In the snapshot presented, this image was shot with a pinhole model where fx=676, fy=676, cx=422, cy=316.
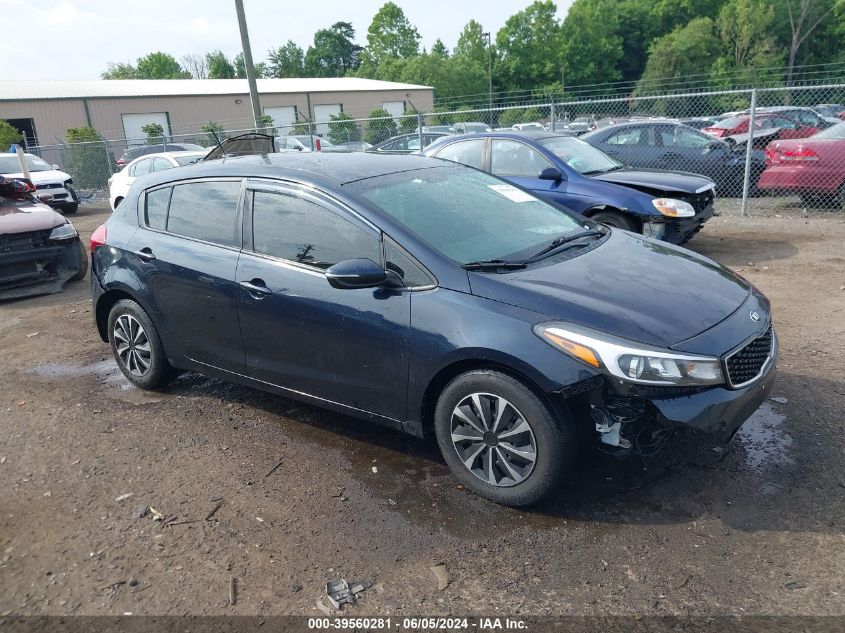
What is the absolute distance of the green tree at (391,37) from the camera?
275 ft

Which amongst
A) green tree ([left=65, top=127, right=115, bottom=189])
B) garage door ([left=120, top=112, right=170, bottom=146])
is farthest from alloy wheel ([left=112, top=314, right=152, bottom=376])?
garage door ([left=120, top=112, right=170, bottom=146])

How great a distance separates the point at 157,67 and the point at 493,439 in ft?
358

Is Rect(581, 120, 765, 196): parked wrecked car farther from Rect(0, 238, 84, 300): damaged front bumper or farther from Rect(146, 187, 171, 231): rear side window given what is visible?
Rect(146, 187, 171, 231): rear side window

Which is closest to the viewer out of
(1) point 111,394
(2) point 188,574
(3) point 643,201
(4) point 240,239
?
(2) point 188,574

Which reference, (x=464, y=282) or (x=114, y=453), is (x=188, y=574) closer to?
(x=114, y=453)

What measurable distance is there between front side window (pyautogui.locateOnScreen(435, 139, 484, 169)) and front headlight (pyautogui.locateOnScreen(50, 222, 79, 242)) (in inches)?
187

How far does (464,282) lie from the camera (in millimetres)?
3369

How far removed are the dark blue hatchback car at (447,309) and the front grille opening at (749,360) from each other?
0.01 metres

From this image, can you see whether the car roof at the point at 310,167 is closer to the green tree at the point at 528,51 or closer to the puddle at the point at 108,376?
the puddle at the point at 108,376

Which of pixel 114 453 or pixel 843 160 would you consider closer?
pixel 114 453

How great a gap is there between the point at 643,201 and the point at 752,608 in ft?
18.1

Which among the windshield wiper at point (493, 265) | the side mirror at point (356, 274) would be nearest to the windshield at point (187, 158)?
the side mirror at point (356, 274)

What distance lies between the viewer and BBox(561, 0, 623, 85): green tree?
6888 cm

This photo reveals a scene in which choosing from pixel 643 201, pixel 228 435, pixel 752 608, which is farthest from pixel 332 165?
pixel 643 201
